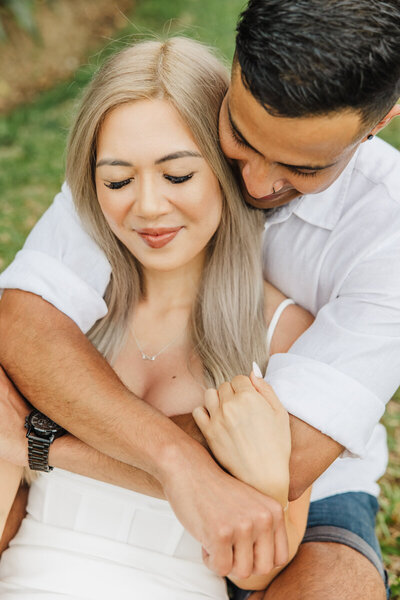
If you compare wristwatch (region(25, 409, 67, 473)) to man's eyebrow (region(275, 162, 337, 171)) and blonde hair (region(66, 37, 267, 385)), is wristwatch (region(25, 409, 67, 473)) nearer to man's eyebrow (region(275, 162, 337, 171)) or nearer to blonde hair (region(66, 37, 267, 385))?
blonde hair (region(66, 37, 267, 385))

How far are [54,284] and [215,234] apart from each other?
673 mm

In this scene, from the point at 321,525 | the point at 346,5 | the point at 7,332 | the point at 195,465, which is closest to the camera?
the point at 346,5

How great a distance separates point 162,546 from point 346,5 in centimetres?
194

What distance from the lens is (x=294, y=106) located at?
6.61ft

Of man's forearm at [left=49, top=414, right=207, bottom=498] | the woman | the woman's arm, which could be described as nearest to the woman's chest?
the woman

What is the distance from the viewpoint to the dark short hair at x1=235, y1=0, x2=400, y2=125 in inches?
76.2

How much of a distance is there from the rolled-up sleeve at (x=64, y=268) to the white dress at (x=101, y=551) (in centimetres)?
66

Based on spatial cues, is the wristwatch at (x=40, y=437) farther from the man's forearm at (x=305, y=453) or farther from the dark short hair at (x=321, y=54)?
the dark short hair at (x=321, y=54)

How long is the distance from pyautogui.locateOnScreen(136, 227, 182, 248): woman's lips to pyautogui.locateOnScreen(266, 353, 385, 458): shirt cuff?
630mm

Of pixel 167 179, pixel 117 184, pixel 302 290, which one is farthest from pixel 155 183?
pixel 302 290

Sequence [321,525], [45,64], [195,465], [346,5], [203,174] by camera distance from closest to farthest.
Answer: [346,5]
[195,465]
[203,174]
[321,525]
[45,64]

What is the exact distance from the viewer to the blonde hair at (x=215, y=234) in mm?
2438

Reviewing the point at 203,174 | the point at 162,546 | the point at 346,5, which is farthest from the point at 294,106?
the point at 162,546

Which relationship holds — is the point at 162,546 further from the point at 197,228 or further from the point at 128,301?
the point at 197,228
